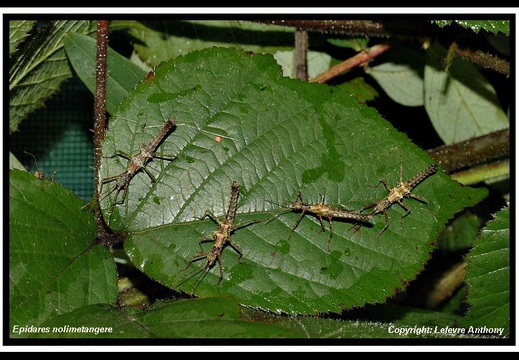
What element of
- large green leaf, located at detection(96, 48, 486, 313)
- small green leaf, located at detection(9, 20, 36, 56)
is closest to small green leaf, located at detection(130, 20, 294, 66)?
small green leaf, located at detection(9, 20, 36, 56)

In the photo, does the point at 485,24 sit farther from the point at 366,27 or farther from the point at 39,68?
the point at 39,68

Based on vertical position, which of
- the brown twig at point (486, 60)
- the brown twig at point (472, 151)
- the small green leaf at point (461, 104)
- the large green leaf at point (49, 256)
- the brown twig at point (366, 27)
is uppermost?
the brown twig at point (366, 27)

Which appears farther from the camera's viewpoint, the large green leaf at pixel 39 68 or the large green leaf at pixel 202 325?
the large green leaf at pixel 39 68

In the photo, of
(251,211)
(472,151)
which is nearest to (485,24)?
(472,151)
